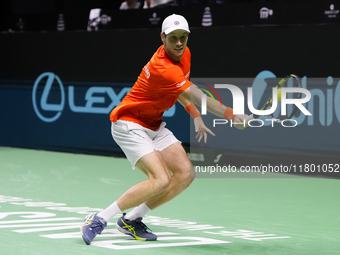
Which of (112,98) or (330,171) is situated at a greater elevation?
(112,98)

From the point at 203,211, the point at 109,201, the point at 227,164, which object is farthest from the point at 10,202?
the point at 227,164

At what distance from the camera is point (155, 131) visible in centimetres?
513

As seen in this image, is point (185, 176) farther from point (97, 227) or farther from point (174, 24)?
point (174, 24)

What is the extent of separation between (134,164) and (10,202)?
2.26 metres

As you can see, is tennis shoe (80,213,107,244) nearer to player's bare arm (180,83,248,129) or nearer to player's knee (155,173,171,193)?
player's knee (155,173,171,193)

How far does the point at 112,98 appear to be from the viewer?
11.1m

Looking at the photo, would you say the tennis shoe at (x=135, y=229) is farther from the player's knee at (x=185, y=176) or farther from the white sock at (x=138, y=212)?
the player's knee at (x=185, y=176)

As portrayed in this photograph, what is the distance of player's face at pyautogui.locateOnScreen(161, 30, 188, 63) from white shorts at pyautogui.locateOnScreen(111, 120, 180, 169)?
0.65 m

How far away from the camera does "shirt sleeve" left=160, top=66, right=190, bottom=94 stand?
4672mm

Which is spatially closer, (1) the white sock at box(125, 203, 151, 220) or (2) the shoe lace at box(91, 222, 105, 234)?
(2) the shoe lace at box(91, 222, 105, 234)

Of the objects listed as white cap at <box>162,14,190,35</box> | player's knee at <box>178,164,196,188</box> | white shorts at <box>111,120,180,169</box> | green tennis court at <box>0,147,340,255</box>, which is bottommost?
green tennis court at <box>0,147,340,255</box>

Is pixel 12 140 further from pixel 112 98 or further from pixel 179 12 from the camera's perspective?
pixel 179 12

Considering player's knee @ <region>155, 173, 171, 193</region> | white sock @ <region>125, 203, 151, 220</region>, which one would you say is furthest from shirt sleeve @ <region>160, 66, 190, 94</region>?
white sock @ <region>125, 203, 151, 220</region>

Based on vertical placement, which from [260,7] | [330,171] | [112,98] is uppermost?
[260,7]
